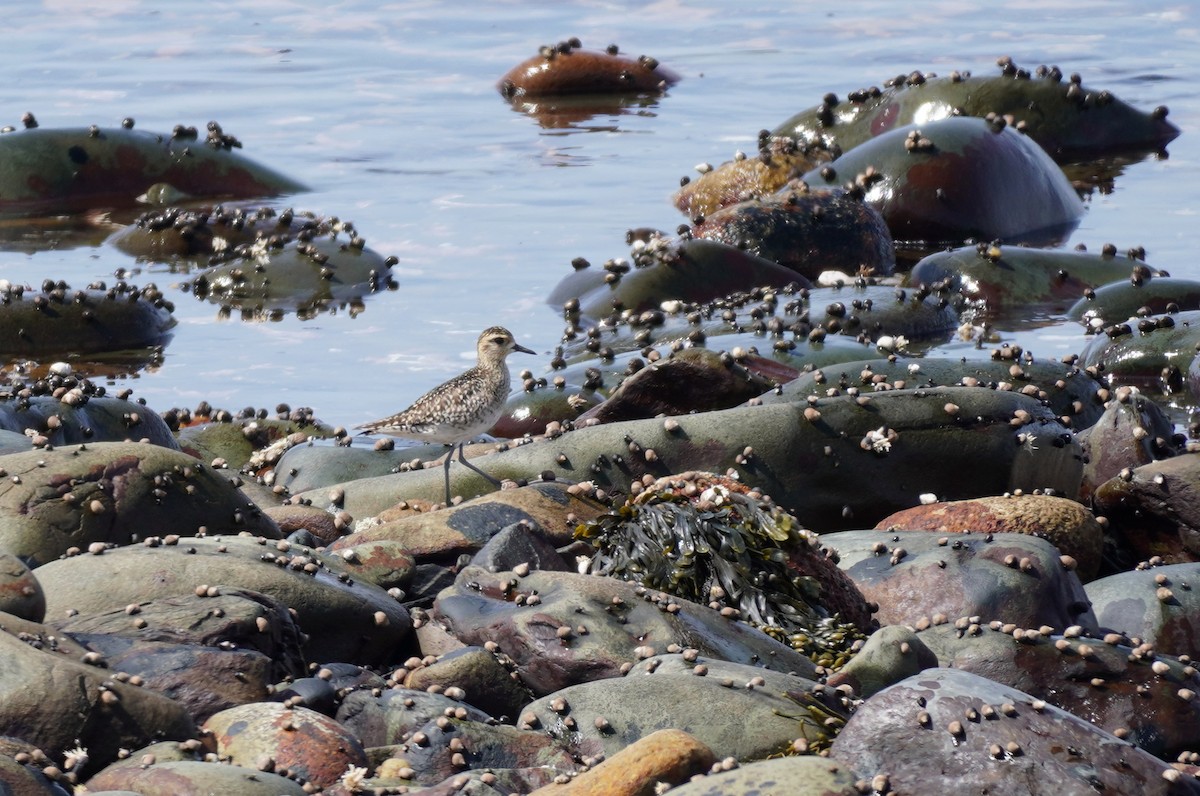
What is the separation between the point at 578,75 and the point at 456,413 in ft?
47.1

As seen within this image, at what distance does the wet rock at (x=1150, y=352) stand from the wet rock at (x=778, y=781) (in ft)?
23.3

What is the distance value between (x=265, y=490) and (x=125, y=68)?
16090mm

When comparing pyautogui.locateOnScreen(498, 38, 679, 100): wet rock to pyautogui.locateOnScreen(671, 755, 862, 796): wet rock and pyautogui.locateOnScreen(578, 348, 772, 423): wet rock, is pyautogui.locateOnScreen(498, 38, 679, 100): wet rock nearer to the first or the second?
pyautogui.locateOnScreen(578, 348, 772, 423): wet rock

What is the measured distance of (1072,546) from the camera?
A: 8.02 m

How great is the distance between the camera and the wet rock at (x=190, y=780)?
525 cm

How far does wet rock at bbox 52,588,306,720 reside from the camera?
6.03 meters

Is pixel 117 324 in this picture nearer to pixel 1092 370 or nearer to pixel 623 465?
pixel 623 465

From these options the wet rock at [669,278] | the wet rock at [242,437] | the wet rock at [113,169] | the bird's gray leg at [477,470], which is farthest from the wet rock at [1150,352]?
the wet rock at [113,169]

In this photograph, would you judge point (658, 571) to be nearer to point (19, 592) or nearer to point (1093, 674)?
point (1093, 674)

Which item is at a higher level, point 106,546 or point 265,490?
point 106,546

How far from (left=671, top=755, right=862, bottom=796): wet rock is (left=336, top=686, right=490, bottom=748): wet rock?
48.2 inches

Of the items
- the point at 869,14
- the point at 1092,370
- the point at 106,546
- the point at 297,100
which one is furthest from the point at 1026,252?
the point at 869,14

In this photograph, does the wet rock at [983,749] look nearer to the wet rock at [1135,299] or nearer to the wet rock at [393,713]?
the wet rock at [393,713]

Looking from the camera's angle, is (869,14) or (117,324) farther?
(869,14)
